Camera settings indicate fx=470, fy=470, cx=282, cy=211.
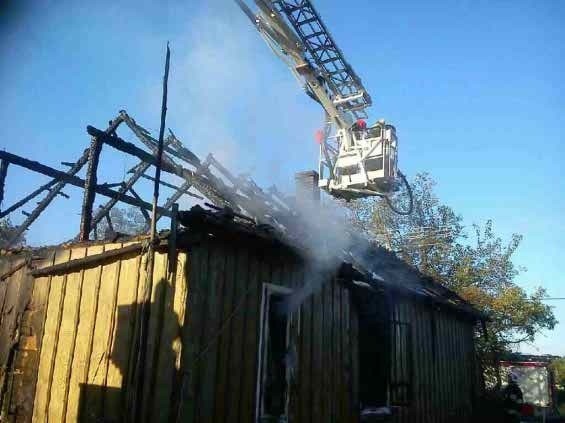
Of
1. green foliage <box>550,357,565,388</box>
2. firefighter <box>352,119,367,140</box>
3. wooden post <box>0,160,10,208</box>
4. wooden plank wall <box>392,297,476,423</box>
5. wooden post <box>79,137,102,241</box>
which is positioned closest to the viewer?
wooden post <box>79,137,102,241</box>

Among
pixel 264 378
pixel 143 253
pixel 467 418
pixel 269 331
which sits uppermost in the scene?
pixel 143 253

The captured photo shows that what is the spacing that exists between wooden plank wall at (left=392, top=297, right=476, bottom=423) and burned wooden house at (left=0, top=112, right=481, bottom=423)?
2040mm

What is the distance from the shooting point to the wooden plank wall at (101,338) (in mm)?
5434

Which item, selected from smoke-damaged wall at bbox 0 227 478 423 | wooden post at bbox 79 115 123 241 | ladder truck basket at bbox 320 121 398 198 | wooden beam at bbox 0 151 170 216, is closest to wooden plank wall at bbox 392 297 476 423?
smoke-damaged wall at bbox 0 227 478 423

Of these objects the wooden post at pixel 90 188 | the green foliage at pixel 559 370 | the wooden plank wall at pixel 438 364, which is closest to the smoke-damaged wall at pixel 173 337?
the wooden post at pixel 90 188

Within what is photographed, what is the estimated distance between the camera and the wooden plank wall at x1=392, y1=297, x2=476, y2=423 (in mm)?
10992

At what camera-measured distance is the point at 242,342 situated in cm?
627

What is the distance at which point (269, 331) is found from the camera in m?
6.98

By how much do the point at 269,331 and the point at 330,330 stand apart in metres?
1.54

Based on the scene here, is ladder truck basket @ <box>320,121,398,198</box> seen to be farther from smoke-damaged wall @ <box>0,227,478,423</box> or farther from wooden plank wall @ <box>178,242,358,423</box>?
wooden plank wall @ <box>178,242,358,423</box>

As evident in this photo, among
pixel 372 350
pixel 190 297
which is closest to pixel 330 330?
pixel 372 350

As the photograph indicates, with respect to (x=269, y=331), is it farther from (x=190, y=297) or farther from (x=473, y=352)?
(x=473, y=352)

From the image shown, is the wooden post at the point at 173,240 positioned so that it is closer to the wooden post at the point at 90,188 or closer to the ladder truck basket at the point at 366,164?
the wooden post at the point at 90,188

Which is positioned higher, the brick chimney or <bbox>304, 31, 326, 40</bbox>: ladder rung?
<bbox>304, 31, 326, 40</bbox>: ladder rung
